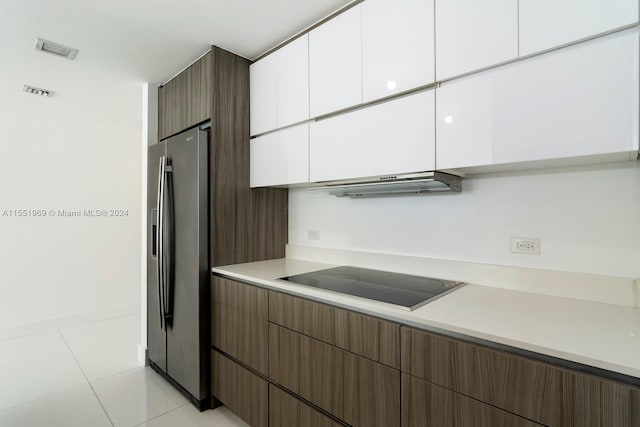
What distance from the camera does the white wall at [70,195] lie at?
3355 millimetres

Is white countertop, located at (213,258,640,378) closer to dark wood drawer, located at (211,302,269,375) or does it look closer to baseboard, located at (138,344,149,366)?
dark wood drawer, located at (211,302,269,375)

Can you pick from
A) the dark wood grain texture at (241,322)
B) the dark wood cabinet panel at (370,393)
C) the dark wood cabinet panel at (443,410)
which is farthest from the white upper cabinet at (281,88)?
the dark wood cabinet panel at (443,410)

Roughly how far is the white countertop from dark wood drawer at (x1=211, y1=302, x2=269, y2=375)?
385 millimetres

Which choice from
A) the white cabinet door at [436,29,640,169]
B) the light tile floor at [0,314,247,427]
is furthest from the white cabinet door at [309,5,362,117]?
the light tile floor at [0,314,247,427]

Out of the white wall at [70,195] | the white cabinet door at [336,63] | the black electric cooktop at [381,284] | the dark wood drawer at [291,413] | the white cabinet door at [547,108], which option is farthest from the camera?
the white wall at [70,195]

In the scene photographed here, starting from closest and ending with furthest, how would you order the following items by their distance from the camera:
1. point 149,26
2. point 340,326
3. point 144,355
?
point 340,326 < point 149,26 < point 144,355

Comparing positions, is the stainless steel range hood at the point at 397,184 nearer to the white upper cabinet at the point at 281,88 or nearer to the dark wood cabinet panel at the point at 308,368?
the white upper cabinet at the point at 281,88

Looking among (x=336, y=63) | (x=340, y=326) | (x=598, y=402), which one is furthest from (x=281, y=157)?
(x=598, y=402)

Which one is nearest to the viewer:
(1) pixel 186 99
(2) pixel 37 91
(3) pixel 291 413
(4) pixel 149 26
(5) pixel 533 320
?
(5) pixel 533 320

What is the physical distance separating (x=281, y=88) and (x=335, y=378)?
1804 mm

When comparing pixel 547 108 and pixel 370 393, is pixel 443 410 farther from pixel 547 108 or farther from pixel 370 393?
pixel 547 108

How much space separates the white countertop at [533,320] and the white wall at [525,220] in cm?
19

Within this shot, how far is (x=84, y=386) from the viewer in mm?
2449

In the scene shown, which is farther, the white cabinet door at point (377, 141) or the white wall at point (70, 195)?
the white wall at point (70, 195)
